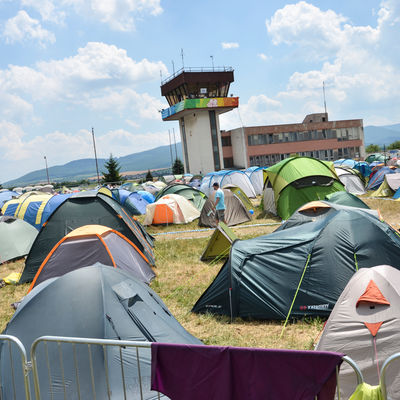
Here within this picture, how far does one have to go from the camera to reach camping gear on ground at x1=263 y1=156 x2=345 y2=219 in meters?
16.1

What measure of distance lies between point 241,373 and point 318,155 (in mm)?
59907

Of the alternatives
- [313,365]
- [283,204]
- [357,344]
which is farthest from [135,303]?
[283,204]

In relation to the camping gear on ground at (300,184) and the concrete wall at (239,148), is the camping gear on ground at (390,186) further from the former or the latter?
the concrete wall at (239,148)

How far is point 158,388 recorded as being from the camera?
10.7 ft

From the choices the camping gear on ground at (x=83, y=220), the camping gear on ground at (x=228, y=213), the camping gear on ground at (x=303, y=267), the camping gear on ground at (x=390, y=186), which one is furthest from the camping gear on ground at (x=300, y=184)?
the camping gear on ground at (x=303, y=267)

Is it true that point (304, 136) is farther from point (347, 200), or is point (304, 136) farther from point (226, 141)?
point (347, 200)

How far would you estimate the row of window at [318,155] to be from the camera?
57.6 metres

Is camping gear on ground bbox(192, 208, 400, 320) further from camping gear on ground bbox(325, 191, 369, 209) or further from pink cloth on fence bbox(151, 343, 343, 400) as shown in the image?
camping gear on ground bbox(325, 191, 369, 209)

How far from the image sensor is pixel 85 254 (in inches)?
333

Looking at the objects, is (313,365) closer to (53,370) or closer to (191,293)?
(53,370)

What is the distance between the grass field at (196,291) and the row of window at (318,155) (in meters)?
40.8

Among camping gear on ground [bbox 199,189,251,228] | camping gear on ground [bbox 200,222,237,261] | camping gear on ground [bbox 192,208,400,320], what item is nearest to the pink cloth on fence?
camping gear on ground [bbox 192,208,400,320]

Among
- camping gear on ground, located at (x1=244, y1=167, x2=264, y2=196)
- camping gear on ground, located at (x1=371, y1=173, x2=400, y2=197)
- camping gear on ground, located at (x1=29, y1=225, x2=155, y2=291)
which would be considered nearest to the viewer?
camping gear on ground, located at (x1=29, y1=225, x2=155, y2=291)

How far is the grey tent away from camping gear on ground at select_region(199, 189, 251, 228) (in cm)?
1088
